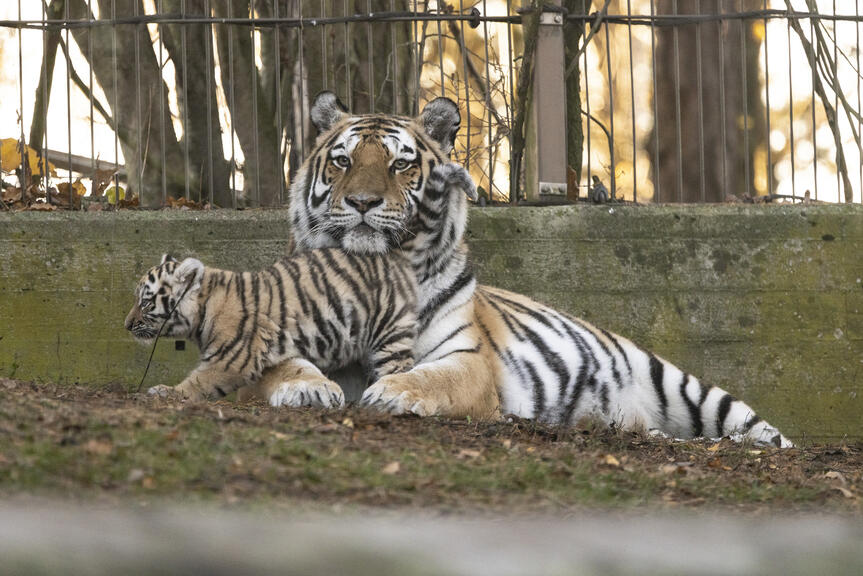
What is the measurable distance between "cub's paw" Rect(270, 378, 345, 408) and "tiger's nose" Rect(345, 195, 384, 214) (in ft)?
2.64

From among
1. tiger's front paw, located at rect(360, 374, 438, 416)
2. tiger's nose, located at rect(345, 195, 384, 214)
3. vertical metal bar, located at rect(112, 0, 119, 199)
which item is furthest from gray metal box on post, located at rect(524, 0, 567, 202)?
vertical metal bar, located at rect(112, 0, 119, 199)

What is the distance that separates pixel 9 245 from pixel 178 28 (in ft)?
12.6

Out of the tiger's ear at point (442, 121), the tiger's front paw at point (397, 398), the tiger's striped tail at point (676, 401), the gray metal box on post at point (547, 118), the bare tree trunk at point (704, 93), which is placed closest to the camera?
the tiger's front paw at point (397, 398)

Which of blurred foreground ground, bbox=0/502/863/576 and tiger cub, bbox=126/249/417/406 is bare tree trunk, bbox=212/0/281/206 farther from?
blurred foreground ground, bbox=0/502/863/576

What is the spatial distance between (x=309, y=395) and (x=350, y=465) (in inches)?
54.2

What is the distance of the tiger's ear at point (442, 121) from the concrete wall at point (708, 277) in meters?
0.80

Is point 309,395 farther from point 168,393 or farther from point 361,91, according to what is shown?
point 361,91

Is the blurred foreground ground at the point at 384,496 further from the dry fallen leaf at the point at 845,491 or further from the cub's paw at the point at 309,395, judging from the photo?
the cub's paw at the point at 309,395

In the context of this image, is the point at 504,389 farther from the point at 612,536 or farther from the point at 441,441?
the point at 612,536

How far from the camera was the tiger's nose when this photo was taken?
457 centimetres

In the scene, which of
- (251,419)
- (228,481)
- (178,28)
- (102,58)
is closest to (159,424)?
(251,419)

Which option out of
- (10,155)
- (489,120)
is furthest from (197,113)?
(489,120)

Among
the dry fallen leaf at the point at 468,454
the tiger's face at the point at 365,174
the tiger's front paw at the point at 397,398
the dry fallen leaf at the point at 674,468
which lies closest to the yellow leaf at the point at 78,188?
the tiger's face at the point at 365,174

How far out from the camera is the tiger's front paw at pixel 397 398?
162 inches
